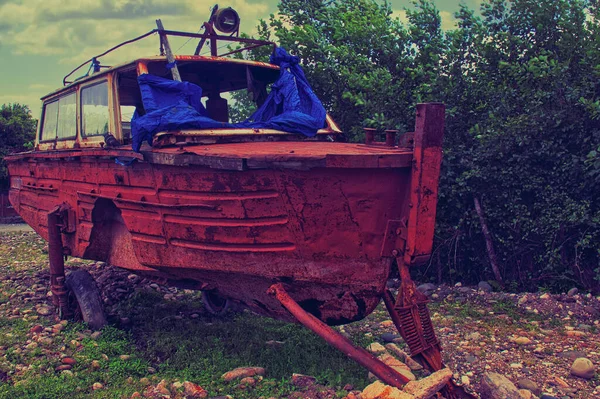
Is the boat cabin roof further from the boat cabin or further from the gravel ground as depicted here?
the gravel ground

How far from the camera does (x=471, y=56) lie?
27.1 ft

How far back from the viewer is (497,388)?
3.91 m

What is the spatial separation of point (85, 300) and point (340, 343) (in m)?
3.26

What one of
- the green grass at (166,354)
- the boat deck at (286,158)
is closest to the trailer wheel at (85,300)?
the green grass at (166,354)

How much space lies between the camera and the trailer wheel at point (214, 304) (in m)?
6.34

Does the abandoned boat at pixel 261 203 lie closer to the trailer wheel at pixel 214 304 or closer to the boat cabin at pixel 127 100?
the boat cabin at pixel 127 100

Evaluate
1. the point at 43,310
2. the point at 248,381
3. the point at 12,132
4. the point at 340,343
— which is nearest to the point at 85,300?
the point at 43,310

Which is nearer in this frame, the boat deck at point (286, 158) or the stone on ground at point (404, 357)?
the boat deck at point (286, 158)

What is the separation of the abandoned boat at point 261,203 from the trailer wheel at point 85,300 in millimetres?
16

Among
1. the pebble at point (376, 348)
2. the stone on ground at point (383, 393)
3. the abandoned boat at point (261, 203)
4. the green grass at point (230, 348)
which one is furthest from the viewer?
the pebble at point (376, 348)

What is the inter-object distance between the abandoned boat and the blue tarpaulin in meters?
0.01

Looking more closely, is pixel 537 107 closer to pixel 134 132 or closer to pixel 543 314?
pixel 543 314

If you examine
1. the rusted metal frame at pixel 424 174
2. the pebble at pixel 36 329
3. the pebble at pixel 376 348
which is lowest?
the pebble at pixel 376 348

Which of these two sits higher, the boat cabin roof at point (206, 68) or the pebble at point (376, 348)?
the boat cabin roof at point (206, 68)
